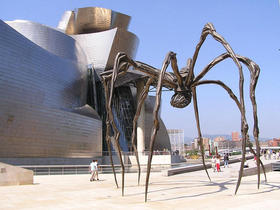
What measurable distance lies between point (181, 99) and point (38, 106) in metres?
21.4

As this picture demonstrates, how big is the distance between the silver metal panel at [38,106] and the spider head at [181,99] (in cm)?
1906

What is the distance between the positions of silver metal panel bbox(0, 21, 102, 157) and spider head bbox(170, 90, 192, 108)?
19064 mm

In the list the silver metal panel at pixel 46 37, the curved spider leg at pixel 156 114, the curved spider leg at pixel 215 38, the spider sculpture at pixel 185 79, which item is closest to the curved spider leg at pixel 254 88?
the spider sculpture at pixel 185 79

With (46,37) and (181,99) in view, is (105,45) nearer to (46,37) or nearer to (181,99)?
(46,37)

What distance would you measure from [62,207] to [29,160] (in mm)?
20523

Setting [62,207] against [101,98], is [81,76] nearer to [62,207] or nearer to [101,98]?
[101,98]

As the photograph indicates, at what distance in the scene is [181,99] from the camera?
8.73m

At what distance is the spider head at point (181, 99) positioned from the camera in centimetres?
874

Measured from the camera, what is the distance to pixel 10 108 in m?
24.7

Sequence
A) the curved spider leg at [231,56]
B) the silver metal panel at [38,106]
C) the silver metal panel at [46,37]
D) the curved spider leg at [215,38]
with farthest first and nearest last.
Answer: the silver metal panel at [46,37] < the silver metal panel at [38,106] < the curved spider leg at [215,38] < the curved spider leg at [231,56]

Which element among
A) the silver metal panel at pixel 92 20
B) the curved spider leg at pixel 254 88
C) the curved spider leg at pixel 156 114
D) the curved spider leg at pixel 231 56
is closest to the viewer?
the curved spider leg at pixel 156 114

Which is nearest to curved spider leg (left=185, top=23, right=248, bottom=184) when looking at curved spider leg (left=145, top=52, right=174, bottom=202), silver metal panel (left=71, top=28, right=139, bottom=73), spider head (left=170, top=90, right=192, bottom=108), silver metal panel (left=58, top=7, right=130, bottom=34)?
spider head (left=170, top=90, right=192, bottom=108)

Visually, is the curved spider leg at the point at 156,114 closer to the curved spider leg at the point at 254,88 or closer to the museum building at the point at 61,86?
the curved spider leg at the point at 254,88

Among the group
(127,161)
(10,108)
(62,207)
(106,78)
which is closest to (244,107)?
(106,78)
